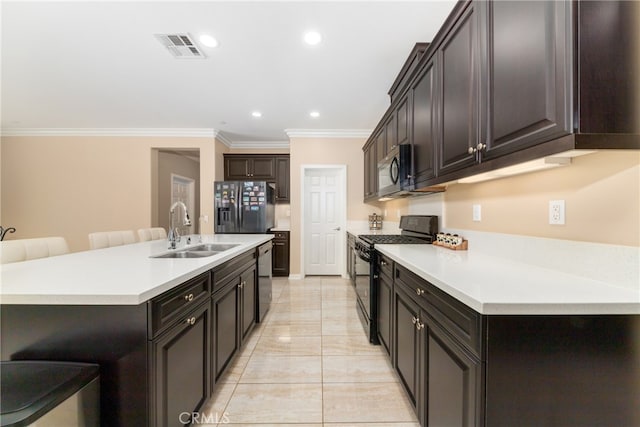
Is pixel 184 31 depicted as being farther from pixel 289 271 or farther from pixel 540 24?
pixel 289 271

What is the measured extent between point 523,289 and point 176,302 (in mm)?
1400

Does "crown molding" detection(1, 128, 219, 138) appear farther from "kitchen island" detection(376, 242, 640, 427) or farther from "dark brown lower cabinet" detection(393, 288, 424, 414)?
"kitchen island" detection(376, 242, 640, 427)

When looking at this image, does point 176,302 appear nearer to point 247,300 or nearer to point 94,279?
point 94,279

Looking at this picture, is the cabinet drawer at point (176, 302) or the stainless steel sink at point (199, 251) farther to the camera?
the stainless steel sink at point (199, 251)

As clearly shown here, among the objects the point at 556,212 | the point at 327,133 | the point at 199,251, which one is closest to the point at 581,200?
the point at 556,212

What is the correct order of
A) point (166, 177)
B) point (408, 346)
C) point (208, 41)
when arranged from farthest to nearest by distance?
point (166, 177) < point (208, 41) < point (408, 346)

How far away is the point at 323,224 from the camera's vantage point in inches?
189

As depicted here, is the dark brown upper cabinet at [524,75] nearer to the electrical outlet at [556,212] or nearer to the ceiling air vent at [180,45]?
the electrical outlet at [556,212]

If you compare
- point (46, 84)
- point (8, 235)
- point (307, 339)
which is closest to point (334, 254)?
point (307, 339)

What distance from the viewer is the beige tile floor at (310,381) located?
4.91ft

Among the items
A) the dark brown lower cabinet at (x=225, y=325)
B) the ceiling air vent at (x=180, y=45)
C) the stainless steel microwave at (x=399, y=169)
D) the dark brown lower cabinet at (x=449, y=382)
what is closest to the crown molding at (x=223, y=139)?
the ceiling air vent at (x=180, y=45)

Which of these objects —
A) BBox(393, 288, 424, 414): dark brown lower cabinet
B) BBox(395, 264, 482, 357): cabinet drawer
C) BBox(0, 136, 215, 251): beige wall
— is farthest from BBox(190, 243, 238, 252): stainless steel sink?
BBox(0, 136, 215, 251): beige wall

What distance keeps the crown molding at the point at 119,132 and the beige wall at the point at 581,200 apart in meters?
4.45

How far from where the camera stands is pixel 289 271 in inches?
182
